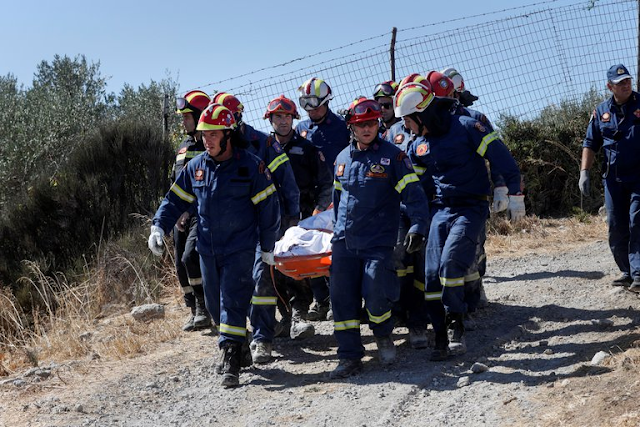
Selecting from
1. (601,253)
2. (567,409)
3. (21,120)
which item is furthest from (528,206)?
(21,120)

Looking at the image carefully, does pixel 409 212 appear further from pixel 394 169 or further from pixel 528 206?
pixel 528 206

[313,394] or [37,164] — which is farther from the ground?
[37,164]

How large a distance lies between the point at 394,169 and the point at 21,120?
14507 mm

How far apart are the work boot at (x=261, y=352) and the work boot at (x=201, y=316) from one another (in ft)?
4.55

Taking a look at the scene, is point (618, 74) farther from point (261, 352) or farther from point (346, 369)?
point (261, 352)

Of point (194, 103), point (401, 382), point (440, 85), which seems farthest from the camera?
point (194, 103)

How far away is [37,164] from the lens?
664 inches

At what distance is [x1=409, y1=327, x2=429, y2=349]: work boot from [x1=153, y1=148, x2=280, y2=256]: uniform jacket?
1479 mm

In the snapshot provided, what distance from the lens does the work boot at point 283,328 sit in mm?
7660

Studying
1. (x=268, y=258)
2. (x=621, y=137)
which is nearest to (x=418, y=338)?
(x=268, y=258)

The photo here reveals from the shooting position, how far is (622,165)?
805 cm

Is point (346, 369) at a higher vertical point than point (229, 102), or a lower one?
lower

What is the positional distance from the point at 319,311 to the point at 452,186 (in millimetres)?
2257

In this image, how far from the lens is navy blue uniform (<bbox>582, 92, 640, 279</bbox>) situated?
798cm
